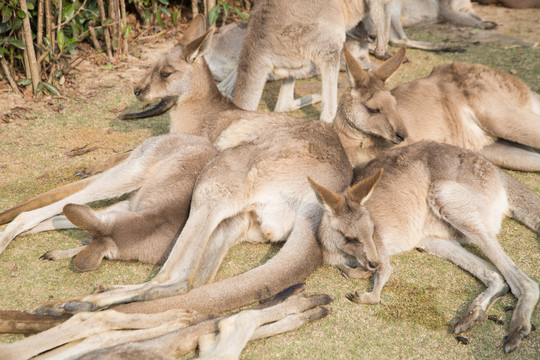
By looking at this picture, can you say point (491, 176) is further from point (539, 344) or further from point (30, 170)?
point (30, 170)

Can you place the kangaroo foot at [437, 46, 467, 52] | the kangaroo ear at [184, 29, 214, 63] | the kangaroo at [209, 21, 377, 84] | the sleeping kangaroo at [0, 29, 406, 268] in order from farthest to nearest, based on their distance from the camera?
the kangaroo foot at [437, 46, 467, 52] < the kangaroo at [209, 21, 377, 84] < the kangaroo ear at [184, 29, 214, 63] < the sleeping kangaroo at [0, 29, 406, 268]

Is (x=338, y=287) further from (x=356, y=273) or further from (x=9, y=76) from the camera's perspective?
(x=9, y=76)

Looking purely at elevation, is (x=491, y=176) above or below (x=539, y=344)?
above

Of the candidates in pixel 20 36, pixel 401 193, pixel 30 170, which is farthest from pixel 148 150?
pixel 20 36

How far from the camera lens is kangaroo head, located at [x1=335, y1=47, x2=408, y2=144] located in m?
4.08

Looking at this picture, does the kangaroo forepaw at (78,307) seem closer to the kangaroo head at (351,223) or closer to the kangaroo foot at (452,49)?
the kangaroo head at (351,223)

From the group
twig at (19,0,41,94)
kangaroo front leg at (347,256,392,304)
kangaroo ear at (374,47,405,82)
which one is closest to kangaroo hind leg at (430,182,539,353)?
kangaroo front leg at (347,256,392,304)

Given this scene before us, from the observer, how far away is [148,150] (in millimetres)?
3830

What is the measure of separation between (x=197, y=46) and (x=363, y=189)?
6.28 ft

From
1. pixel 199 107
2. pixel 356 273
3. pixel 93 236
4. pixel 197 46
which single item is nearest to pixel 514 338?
pixel 356 273

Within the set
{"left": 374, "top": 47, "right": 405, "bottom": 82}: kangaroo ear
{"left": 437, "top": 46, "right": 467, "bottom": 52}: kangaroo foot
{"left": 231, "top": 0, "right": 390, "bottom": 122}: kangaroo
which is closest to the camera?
{"left": 374, "top": 47, "right": 405, "bottom": 82}: kangaroo ear

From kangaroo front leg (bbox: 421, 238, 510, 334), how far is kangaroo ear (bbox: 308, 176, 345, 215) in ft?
2.43

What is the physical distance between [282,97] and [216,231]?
7.96 feet

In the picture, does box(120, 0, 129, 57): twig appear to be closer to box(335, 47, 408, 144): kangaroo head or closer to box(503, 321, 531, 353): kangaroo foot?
box(335, 47, 408, 144): kangaroo head
